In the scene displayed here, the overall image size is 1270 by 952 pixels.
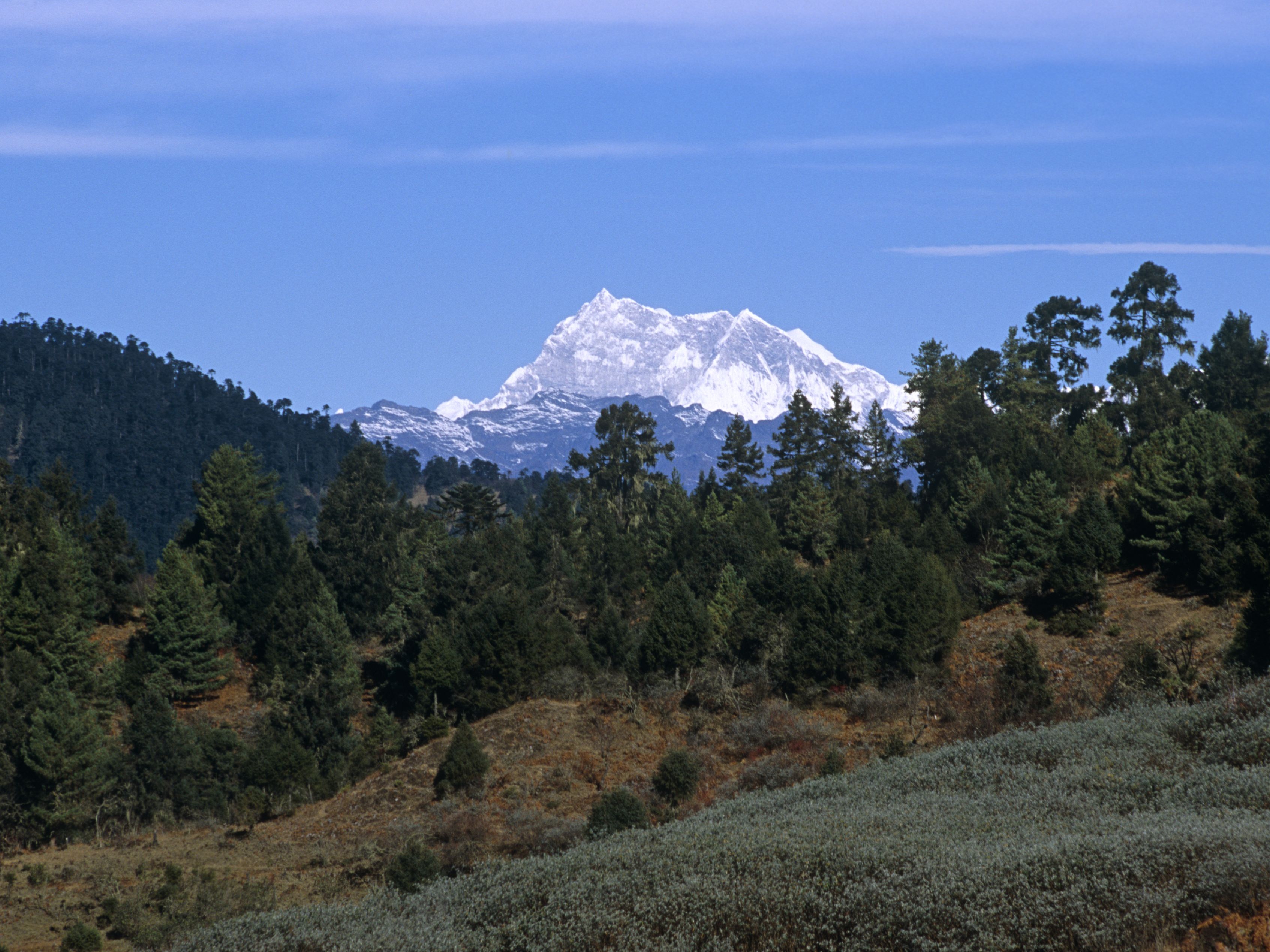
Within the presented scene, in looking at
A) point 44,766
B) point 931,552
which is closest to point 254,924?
point 44,766

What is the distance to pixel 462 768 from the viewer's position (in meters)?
39.7

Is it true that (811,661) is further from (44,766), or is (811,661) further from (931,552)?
(44,766)

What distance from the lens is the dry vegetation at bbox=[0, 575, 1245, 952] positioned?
99.5 feet

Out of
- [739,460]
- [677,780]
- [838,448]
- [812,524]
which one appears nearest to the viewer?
[677,780]

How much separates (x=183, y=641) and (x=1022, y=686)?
51827mm

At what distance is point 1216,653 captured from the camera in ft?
136

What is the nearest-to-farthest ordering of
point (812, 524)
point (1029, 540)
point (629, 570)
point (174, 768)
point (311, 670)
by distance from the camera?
point (174, 768) < point (1029, 540) < point (311, 670) < point (629, 570) < point (812, 524)

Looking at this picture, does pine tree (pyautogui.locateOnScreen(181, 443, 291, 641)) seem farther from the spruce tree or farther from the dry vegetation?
the dry vegetation

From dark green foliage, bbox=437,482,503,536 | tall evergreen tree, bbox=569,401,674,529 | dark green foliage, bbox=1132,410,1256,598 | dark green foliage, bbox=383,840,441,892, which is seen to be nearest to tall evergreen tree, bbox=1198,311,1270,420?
dark green foliage, bbox=1132,410,1256,598

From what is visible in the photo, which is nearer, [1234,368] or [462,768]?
[462,768]

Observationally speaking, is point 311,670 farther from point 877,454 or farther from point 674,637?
point 877,454

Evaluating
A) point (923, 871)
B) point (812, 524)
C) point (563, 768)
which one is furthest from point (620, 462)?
point (923, 871)

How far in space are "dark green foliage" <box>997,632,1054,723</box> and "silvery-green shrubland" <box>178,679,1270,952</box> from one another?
16651 millimetres

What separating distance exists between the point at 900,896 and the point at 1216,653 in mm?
34361
